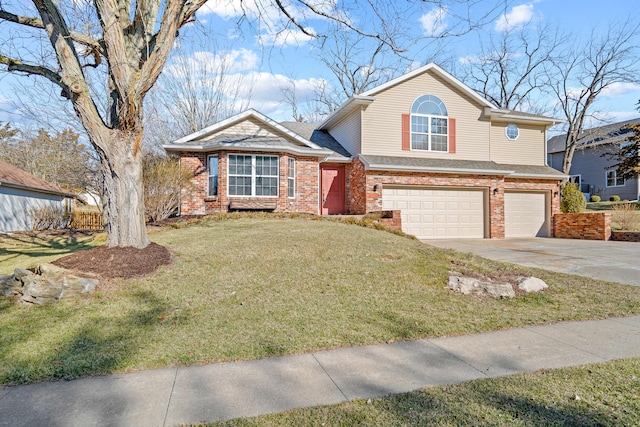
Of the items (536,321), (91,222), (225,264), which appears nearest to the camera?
(536,321)

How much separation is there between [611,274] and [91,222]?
20959 mm

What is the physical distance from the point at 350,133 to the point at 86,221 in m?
14.1

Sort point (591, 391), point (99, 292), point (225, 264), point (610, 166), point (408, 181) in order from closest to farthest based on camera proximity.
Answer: point (591, 391)
point (99, 292)
point (225, 264)
point (408, 181)
point (610, 166)

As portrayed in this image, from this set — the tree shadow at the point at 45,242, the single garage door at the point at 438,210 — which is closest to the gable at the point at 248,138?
the single garage door at the point at 438,210

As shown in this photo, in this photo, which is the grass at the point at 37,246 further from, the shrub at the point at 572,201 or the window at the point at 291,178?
the shrub at the point at 572,201

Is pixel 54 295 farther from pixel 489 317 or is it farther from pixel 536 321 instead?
pixel 536 321

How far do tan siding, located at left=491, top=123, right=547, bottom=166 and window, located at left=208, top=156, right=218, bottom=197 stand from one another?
43.0ft

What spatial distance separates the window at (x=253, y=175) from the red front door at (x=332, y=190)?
2788mm

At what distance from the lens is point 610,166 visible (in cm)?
2805

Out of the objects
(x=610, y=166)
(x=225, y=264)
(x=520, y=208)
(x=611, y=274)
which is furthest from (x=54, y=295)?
(x=610, y=166)

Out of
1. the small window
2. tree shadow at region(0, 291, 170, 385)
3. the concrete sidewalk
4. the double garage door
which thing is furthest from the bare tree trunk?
the small window

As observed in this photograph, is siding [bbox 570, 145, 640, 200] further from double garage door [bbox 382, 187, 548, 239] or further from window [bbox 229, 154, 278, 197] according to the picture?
window [bbox 229, 154, 278, 197]

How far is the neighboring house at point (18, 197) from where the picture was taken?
58.9 ft

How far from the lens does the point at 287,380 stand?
3.26 m
